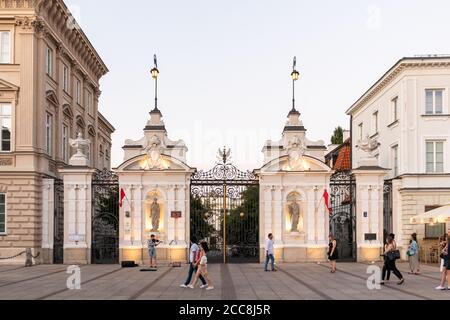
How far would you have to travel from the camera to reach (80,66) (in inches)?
1893

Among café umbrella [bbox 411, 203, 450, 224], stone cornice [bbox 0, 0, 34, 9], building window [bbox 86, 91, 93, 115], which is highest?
stone cornice [bbox 0, 0, 34, 9]

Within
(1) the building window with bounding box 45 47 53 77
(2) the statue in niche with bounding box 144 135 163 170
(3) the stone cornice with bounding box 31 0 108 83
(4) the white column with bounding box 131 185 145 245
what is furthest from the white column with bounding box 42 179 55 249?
(3) the stone cornice with bounding box 31 0 108 83

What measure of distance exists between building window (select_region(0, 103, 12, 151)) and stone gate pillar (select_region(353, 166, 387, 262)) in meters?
17.1

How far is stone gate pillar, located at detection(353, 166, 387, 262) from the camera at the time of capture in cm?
3591

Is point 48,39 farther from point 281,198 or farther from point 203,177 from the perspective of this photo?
point 281,198

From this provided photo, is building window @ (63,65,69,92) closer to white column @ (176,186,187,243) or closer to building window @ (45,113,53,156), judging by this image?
building window @ (45,113,53,156)

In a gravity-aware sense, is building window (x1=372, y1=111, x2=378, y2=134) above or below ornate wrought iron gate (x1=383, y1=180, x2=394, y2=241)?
above

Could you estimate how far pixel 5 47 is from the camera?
36688 mm

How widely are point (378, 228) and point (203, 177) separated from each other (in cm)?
887

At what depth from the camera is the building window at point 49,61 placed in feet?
127

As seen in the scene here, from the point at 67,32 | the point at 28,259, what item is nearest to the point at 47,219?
the point at 28,259

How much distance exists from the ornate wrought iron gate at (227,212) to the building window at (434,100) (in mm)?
10619
